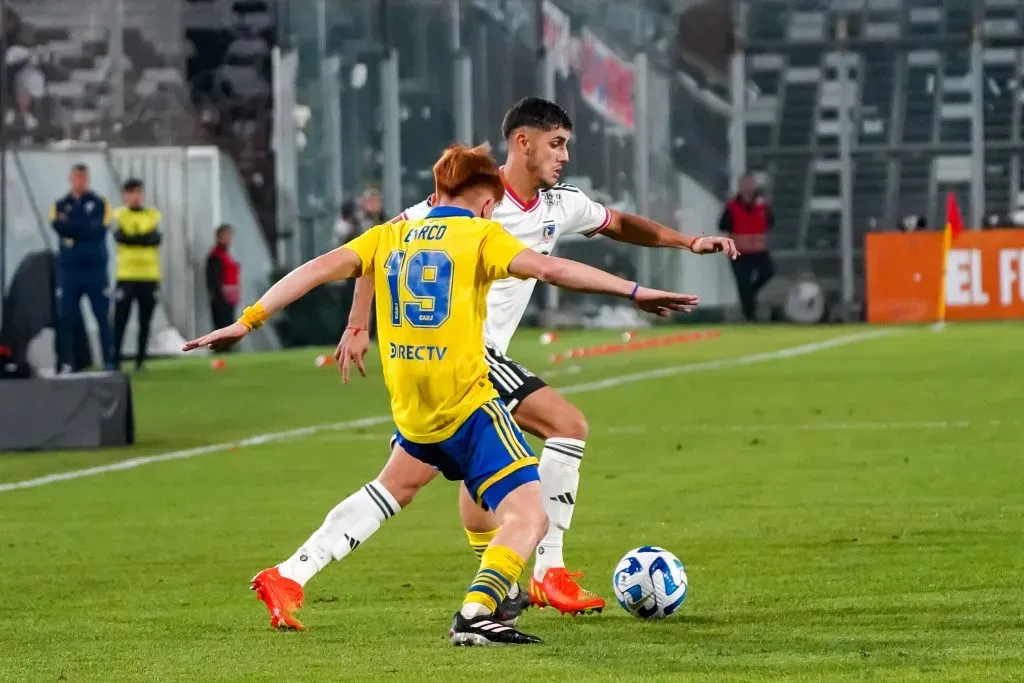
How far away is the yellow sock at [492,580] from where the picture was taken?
6.36 meters

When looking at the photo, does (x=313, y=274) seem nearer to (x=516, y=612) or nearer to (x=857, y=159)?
(x=516, y=612)

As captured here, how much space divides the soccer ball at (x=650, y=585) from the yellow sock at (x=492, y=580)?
2.42 feet

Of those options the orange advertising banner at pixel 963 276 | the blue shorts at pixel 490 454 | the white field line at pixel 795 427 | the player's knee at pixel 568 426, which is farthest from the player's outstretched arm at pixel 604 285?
the orange advertising banner at pixel 963 276

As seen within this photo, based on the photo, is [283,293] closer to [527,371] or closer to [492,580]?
[492,580]

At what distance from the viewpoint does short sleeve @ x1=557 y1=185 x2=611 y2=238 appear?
793cm

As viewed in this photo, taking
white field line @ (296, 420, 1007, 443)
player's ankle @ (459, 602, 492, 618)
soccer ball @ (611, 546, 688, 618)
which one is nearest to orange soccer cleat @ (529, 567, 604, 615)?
soccer ball @ (611, 546, 688, 618)

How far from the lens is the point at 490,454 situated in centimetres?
658

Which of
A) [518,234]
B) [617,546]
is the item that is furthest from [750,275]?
[518,234]

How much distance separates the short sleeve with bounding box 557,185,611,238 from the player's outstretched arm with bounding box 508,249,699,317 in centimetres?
157

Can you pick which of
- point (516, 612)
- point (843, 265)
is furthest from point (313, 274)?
point (843, 265)

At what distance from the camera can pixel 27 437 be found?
1443 cm

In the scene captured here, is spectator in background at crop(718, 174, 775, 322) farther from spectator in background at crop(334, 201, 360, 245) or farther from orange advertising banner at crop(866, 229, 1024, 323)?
spectator in background at crop(334, 201, 360, 245)

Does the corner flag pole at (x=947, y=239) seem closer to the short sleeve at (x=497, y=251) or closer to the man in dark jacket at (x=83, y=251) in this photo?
the man in dark jacket at (x=83, y=251)

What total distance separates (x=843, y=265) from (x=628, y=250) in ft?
10.8
